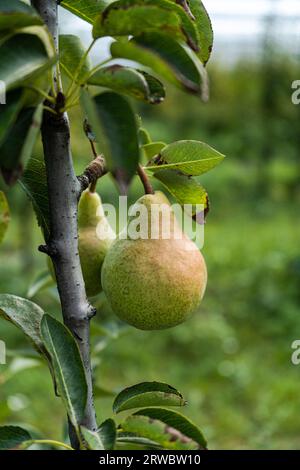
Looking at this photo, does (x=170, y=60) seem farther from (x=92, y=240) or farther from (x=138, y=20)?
(x=92, y=240)

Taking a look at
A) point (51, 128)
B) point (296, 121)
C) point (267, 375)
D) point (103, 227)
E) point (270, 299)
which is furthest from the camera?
point (296, 121)

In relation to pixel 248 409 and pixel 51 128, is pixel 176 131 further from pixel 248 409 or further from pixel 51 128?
pixel 51 128

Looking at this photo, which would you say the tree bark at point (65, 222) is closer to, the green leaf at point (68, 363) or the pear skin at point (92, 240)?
the green leaf at point (68, 363)

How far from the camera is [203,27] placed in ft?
2.24

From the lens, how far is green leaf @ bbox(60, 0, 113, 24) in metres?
0.67

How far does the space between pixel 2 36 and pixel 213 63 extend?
294 inches

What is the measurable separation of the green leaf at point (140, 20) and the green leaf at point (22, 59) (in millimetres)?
58

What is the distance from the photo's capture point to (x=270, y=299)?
3547mm

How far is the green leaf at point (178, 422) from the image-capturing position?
0.60 m

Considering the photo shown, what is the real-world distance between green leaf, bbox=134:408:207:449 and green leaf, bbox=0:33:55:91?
318mm

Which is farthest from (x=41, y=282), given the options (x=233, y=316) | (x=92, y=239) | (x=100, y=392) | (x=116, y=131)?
(x=233, y=316)

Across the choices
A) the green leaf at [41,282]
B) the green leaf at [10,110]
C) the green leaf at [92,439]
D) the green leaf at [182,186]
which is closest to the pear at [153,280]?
the green leaf at [182,186]

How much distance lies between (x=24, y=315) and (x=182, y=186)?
0.22m
